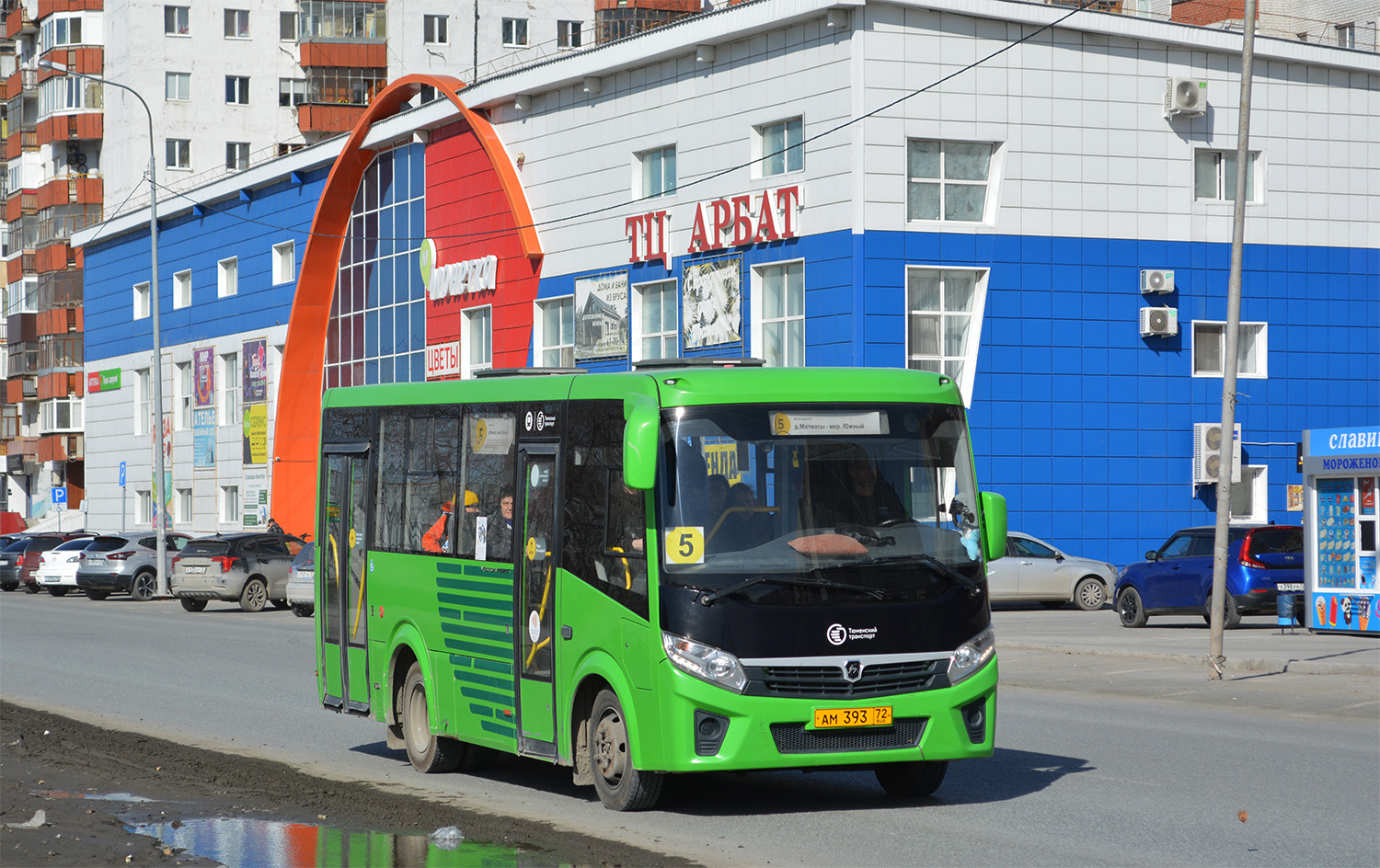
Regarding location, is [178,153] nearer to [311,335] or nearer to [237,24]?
[237,24]

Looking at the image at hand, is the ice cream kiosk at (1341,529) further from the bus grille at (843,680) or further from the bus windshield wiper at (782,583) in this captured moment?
the bus windshield wiper at (782,583)

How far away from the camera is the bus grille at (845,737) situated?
9.52 m

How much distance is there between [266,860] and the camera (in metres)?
8.54

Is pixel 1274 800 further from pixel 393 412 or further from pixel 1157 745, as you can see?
pixel 393 412

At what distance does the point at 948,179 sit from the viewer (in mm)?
35594

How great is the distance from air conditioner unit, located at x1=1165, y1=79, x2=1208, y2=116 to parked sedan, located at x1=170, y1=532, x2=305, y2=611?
1964 centimetres

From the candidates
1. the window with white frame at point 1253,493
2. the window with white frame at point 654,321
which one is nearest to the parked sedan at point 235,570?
the window with white frame at point 654,321

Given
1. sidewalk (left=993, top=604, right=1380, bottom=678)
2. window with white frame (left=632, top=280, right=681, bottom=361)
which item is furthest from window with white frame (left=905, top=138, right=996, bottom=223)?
sidewalk (left=993, top=604, right=1380, bottom=678)

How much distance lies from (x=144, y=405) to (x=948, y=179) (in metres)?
43.6

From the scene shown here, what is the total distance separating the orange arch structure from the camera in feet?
178

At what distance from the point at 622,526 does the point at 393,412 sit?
3.13 meters

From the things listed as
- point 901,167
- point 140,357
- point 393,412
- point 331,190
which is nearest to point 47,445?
point 140,357

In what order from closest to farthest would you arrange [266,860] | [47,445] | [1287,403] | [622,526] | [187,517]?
[266,860] → [622,526] → [1287,403] → [187,517] → [47,445]

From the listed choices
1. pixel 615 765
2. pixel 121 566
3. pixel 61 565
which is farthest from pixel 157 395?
pixel 615 765
